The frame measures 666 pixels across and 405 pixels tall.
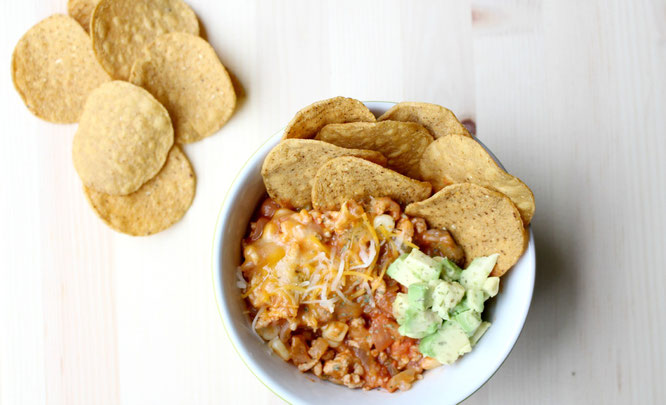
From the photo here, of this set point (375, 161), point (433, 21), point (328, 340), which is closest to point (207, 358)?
point (328, 340)

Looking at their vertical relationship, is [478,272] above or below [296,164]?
below

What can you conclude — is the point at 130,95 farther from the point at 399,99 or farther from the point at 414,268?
the point at 414,268

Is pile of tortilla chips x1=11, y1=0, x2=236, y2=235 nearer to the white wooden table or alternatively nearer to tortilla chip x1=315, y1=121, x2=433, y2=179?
the white wooden table

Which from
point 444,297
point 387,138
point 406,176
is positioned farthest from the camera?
point 406,176

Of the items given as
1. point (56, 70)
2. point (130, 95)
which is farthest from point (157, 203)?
point (56, 70)

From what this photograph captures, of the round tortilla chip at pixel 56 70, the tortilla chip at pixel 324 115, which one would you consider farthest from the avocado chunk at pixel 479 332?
the round tortilla chip at pixel 56 70

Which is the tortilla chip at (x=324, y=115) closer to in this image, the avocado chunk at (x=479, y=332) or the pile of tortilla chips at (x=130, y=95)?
the pile of tortilla chips at (x=130, y=95)

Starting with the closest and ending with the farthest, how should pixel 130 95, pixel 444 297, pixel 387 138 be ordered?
pixel 444 297 < pixel 387 138 < pixel 130 95
